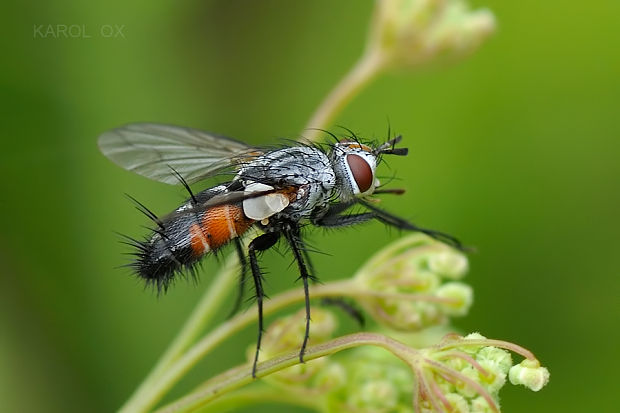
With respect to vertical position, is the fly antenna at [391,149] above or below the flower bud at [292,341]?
above

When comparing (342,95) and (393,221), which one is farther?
(342,95)

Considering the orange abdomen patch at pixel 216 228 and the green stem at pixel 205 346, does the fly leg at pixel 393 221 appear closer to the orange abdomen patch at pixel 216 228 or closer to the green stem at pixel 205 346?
the green stem at pixel 205 346

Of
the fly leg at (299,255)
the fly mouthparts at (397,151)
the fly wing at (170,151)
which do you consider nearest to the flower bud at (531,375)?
the fly leg at (299,255)

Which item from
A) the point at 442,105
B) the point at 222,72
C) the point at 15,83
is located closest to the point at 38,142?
the point at 15,83

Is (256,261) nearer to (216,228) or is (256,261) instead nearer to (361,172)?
(216,228)

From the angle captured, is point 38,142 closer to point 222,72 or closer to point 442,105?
point 222,72

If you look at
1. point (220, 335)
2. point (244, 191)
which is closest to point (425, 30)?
point (244, 191)

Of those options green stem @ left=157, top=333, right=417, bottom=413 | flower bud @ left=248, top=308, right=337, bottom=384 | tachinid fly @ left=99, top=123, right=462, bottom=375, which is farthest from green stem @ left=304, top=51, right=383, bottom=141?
green stem @ left=157, top=333, right=417, bottom=413
